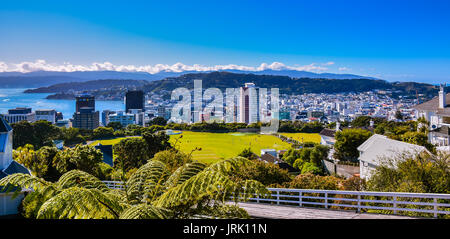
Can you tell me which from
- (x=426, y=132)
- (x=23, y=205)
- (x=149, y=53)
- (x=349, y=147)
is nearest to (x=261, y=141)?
(x=349, y=147)

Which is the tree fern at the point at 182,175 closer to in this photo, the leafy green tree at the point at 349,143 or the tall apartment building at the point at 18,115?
the leafy green tree at the point at 349,143

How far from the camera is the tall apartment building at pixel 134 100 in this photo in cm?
8025

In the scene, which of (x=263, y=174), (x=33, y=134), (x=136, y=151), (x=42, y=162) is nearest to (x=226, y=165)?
(x=263, y=174)

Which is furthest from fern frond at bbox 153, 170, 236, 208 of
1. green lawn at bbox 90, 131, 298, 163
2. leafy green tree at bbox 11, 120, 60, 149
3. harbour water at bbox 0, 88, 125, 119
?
harbour water at bbox 0, 88, 125, 119

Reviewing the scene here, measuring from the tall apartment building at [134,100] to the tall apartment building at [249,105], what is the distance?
2948cm

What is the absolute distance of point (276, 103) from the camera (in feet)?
254

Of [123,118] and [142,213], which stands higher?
[142,213]

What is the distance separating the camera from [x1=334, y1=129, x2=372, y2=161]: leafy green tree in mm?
23828

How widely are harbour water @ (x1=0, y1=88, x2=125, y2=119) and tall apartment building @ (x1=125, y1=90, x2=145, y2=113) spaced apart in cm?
416

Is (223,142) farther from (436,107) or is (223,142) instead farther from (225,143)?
(436,107)

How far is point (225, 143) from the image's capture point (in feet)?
129

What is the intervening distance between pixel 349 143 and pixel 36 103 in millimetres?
52427
